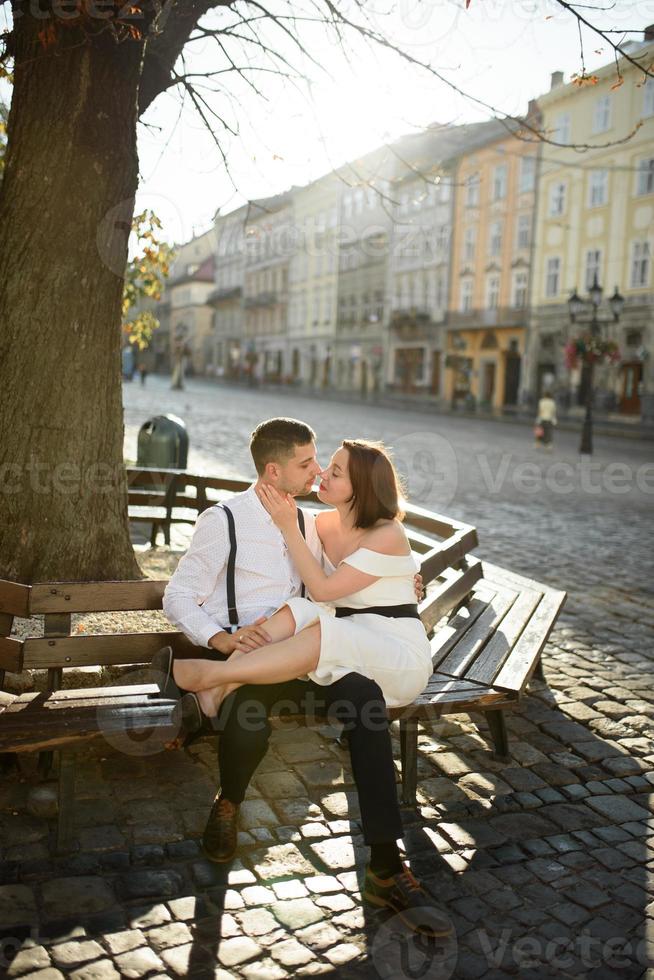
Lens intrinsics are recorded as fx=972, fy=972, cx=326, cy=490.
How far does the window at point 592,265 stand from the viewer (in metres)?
40.5

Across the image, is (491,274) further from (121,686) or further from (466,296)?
(121,686)

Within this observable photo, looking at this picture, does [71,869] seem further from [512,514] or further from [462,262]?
[462,262]

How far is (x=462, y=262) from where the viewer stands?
170 feet

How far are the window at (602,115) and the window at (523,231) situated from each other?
5868 millimetres

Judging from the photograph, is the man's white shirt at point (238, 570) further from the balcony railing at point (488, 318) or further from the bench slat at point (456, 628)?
the balcony railing at point (488, 318)

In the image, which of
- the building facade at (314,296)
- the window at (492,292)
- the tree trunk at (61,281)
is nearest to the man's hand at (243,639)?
the tree trunk at (61,281)

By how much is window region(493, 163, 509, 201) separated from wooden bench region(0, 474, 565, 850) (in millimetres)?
45790

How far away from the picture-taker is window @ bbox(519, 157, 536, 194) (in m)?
45.1

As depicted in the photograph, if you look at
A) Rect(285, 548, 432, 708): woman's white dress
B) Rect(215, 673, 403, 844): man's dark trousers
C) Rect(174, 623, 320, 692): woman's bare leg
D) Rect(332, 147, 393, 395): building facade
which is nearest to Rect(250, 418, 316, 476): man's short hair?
Rect(285, 548, 432, 708): woman's white dress

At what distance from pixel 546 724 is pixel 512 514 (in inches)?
300

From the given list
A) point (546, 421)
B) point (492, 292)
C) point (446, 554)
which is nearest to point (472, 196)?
point (492, 292)

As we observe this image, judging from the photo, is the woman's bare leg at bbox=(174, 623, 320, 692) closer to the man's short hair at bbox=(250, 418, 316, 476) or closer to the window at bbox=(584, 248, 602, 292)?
the man's short hair at bbox=(250, 418, 316, 476)

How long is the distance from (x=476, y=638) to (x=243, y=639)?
1.68m

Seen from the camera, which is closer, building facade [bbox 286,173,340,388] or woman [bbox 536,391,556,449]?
woman [bbox 536,391,556,449]
